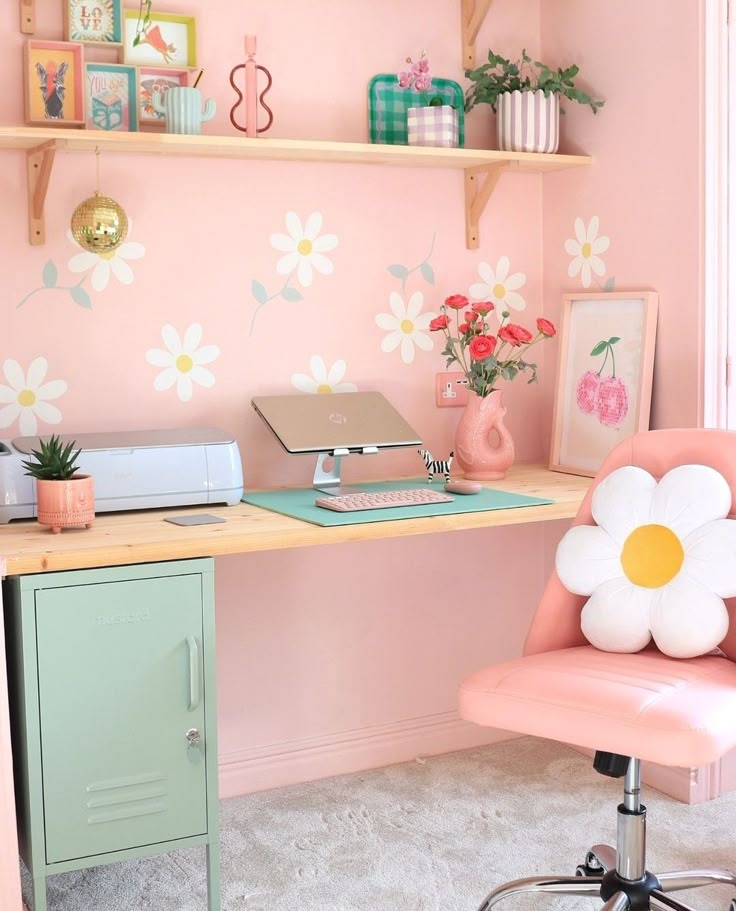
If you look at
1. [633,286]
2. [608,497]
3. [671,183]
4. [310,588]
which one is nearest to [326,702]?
[310,588]

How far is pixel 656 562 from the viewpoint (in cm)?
212

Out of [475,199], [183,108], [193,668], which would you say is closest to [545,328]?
[475,199]

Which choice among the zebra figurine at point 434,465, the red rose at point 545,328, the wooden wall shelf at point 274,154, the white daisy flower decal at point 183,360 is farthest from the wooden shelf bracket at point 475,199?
the white daisy flower decal at point 183,360

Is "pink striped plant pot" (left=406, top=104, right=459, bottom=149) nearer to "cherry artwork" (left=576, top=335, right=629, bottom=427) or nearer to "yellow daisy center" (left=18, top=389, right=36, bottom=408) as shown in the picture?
"cherry artwork" (left=576, top=335, right=629, bottom=427)

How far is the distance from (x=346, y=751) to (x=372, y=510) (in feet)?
2.96

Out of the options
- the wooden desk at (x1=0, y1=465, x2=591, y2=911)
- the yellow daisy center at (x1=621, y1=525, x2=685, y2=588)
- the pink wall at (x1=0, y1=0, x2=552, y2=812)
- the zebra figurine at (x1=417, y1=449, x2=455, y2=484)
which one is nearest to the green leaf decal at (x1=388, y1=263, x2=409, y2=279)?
the pink wall at (x1=0, y1=0, x2=552, y2=812)

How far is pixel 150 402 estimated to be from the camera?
2.64m

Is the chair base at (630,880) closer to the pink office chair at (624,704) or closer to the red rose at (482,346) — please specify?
the pink office chair at (624,704)

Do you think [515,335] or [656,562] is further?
[515,335]

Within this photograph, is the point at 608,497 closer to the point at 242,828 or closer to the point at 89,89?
the point at 242,828

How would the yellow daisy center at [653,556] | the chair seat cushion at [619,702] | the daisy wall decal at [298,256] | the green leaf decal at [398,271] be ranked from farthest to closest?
the green leaf decal at [398,271] < the daisy wall decal at [298,256] < the yellow daisy center at [653,556] < the chair seat cushion at [619,702]

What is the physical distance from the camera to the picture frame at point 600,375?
2.72m

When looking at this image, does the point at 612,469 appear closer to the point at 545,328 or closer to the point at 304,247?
the point at 545,328

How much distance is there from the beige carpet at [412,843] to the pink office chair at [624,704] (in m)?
0.20
